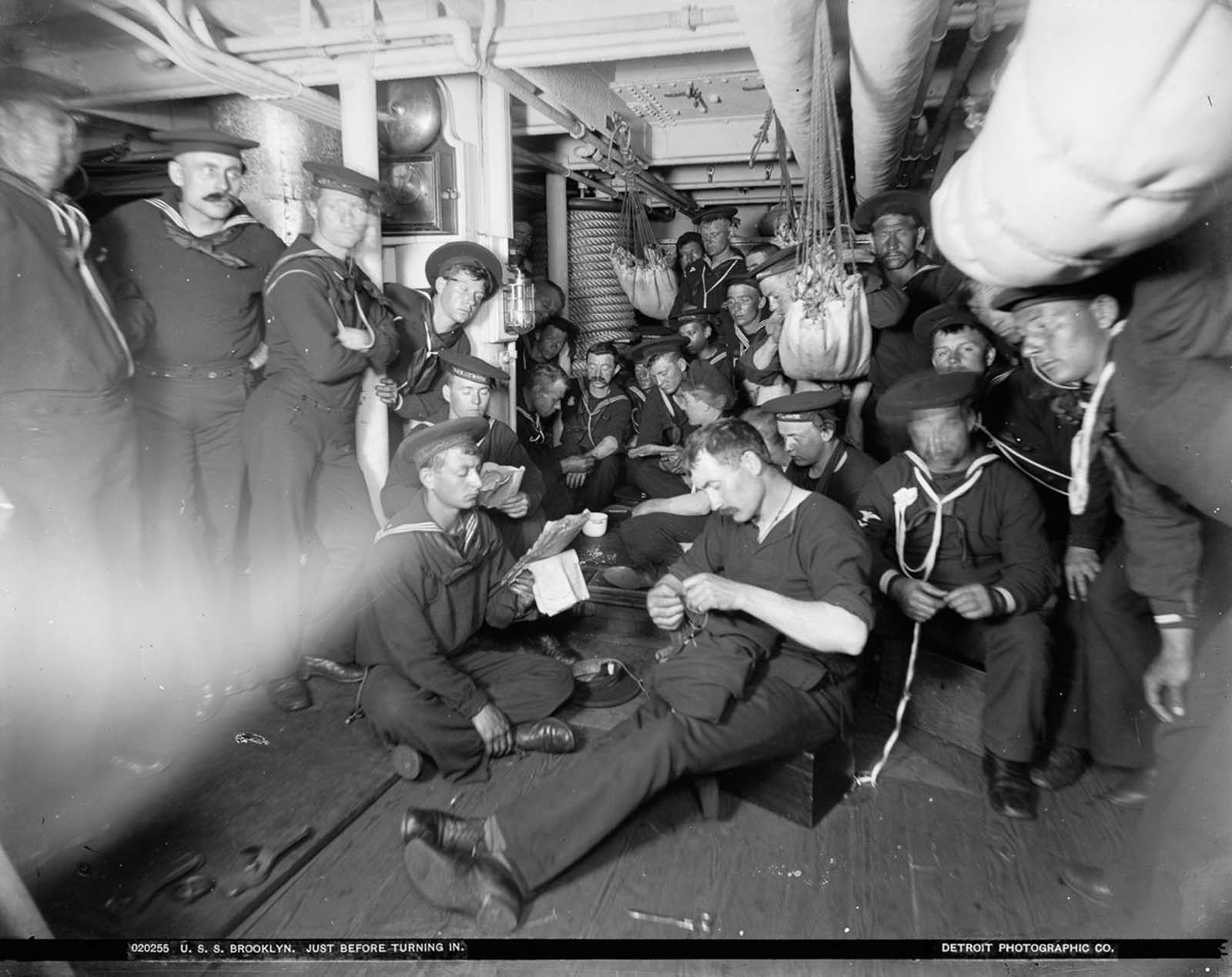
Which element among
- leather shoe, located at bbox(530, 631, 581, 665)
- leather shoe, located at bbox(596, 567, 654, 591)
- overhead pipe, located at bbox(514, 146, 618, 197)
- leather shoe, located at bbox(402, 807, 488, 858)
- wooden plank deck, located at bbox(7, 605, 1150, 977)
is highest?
overhead pipe, located at bbox(514, 146, 618, 197)

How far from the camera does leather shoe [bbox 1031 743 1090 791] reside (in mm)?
2574

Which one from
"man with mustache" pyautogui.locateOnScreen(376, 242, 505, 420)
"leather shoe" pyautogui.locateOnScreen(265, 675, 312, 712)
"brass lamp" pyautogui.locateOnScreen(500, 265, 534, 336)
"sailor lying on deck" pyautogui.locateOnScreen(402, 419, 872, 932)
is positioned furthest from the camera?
"brass lamp" pyautogui.locateOnScreen(500, 265, 534, 336)

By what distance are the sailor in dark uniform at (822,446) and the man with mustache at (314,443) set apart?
1.94 meters

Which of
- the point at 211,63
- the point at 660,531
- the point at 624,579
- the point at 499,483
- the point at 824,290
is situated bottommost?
the point at 624,579

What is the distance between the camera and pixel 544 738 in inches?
109

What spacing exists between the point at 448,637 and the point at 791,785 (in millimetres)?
1430

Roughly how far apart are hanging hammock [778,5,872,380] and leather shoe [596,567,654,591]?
1.36 meters

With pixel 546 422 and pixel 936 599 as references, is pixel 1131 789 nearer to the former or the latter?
pixel 936 599

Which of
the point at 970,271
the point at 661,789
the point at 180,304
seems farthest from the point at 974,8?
the point at 180,304

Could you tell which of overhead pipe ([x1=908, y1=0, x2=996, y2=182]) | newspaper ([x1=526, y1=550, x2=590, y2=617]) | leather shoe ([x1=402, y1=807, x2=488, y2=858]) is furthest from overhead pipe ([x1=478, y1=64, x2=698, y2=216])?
leather shoe ([x1=402, y1=807, x2=488, y2=858])

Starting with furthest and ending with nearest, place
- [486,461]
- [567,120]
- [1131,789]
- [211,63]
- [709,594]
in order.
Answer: [567,120], [486,461], [211,63], [1131,789], [709,594]

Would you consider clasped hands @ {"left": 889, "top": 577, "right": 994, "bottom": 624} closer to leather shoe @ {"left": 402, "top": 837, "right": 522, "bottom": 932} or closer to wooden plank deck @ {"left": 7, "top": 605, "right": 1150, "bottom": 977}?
wooden plank deck @ {"left": 7, "top": 605, "right": 1150, "bottom": 977}

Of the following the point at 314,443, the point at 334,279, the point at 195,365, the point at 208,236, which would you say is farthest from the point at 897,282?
the point at 195,365

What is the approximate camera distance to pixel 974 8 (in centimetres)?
277
